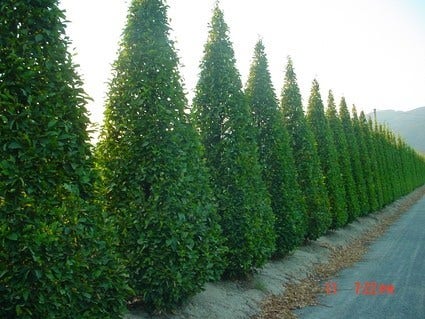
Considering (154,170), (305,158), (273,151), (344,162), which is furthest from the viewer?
(344,162)

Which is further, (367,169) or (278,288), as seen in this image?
(367,169)

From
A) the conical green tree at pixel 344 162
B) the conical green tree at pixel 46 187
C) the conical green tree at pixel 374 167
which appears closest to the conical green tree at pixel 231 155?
the conical green tree at pixel 46 187

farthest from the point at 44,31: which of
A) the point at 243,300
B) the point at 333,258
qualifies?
the point at 333,258

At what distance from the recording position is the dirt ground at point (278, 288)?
878cm

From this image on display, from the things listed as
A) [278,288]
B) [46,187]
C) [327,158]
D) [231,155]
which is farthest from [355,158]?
[46,187]

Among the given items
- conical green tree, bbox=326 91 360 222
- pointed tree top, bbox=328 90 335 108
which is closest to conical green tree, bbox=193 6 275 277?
conical green tree, bbox=326 91 360 222

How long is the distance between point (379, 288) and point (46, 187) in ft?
30.7

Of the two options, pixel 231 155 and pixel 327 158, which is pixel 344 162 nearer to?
pixel 327 158

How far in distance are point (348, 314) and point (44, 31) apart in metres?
7.92

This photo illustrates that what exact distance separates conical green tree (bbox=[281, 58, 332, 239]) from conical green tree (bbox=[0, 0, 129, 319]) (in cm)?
1255

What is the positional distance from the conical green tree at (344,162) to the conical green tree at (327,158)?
6.10 ft

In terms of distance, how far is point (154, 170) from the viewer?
7953mm

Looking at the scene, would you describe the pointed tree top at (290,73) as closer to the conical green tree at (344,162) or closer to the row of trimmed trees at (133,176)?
the row of trimmed trees at (133,176)

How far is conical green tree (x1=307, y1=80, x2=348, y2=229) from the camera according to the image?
20.8 m
